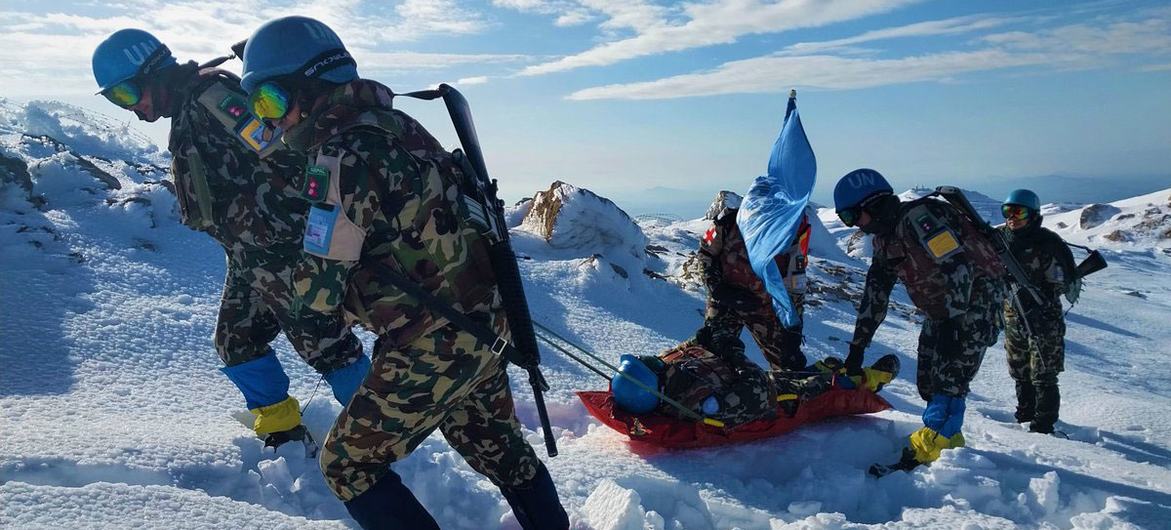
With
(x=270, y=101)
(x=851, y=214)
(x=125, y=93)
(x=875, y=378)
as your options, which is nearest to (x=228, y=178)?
(x=125, y=93)

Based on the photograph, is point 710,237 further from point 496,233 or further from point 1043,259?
point 496,233

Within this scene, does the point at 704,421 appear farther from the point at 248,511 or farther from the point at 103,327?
the point at 103,327

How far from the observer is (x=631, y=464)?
3908mm

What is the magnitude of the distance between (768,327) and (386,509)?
142 inches

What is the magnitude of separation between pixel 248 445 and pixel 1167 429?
6961 mm

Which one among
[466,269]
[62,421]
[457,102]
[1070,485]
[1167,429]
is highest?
[457,102]

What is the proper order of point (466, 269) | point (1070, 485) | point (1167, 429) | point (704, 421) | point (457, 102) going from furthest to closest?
point (1167, 429) < point (704, 421) < point (1070, 485) < point (457, 102) < point (466, 269)

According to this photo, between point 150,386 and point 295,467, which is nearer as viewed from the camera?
point 295,467

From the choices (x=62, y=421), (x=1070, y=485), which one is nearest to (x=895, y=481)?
(x=1070, y=485)

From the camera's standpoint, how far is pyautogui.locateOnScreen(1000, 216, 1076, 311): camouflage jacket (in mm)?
5863

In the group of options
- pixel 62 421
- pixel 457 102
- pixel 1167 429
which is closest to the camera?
pixel 457 102

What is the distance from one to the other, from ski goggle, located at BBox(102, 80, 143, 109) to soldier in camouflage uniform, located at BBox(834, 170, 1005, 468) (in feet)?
12.3

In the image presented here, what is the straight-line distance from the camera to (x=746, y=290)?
5270 mm

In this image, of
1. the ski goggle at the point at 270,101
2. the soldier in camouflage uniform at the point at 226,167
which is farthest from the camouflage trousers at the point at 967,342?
the ski goggle at the point at 270,101
